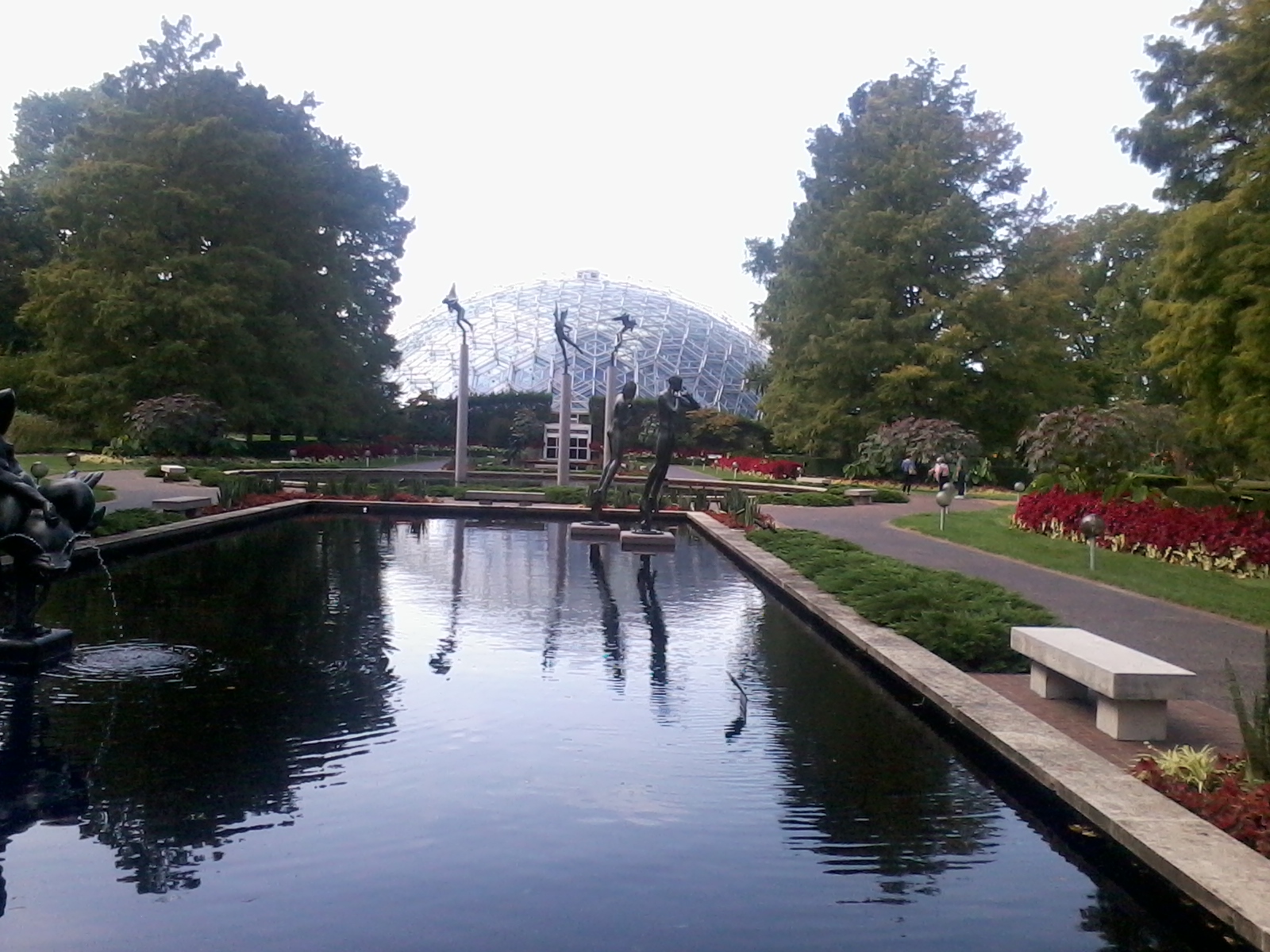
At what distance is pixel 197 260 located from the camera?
35.4 meters

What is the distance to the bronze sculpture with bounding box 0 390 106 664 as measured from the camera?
688 cm

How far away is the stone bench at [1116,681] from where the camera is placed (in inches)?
219

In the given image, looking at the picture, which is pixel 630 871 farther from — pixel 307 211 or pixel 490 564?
pixel 307 211

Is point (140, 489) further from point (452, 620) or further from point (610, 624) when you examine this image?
point (610, 624)

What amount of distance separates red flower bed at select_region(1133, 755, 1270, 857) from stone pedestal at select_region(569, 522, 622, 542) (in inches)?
458

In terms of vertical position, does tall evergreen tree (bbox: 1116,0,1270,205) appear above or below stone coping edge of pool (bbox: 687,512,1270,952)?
above

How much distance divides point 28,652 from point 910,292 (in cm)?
3509

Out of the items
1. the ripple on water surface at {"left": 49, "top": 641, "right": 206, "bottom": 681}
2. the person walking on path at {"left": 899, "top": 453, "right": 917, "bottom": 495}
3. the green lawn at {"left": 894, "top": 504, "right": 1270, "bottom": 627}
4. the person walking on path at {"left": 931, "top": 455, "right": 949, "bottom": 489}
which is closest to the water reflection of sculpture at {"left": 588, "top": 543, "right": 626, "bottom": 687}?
the ripple on water surface at {"left": 49, "top": 641, "right": 206, "bottom": 681}

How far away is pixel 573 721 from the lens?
620cm

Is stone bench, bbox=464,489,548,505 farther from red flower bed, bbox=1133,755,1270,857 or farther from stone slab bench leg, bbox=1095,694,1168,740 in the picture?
red flower bed, bbox=1133,755,1270,857

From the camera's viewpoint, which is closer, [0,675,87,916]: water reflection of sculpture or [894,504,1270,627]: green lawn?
[0,675,87,916]: water reflection of sculpture

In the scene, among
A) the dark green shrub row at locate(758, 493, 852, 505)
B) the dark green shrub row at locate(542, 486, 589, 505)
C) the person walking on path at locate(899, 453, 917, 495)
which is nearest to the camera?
the dark green shrub row at locate(542, 486, 589, 505)

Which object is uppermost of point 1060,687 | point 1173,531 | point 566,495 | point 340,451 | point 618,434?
point 618,434

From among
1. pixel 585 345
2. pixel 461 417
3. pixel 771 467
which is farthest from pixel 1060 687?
pixel 585 345
